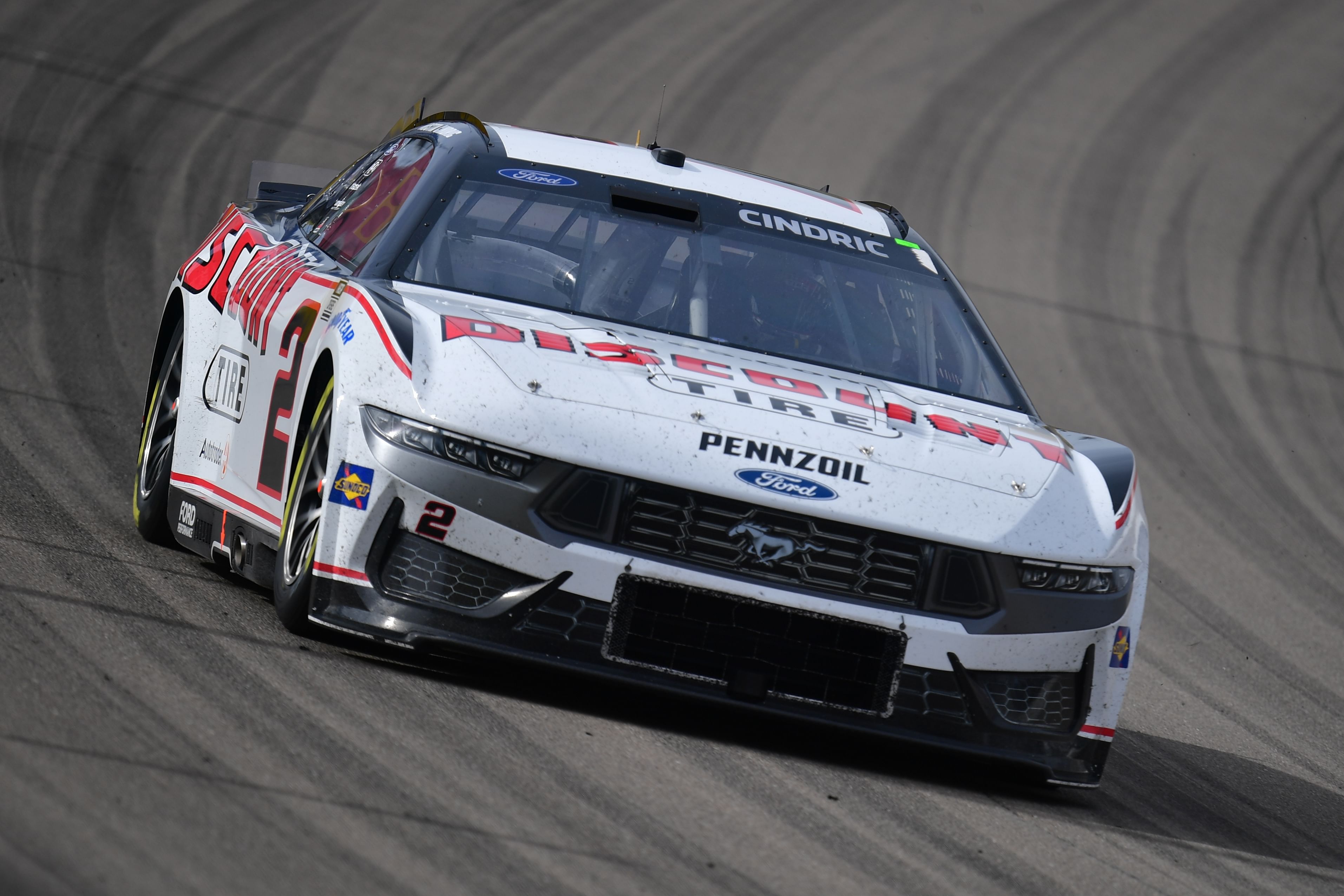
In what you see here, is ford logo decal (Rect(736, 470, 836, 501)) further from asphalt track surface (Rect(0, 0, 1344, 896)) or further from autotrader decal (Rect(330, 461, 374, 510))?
autotrader decal (Rect(330, 461, 374, 510))

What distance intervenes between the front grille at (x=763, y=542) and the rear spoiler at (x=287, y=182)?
300 centimetres

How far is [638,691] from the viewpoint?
477 centimetres

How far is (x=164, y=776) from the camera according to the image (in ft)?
12.2

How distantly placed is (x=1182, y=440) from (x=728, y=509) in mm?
7831

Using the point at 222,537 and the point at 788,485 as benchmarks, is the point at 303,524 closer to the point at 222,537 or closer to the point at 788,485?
the point at 222,537

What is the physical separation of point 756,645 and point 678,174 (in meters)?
2.07

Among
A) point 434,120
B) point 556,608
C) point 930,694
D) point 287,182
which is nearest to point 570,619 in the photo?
point 556,608

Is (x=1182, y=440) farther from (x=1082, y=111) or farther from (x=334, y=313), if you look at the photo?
(x=1082, y=111)

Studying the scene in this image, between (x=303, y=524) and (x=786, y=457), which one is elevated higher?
(x=786, y=457)

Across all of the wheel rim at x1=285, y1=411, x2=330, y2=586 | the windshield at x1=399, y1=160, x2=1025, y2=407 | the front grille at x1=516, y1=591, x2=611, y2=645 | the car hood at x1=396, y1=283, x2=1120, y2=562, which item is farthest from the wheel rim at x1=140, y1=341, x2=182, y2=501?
the front grille at x1=516, y1=591, x2=611, y2=645

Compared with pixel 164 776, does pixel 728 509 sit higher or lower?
higher

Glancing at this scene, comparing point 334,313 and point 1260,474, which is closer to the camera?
point 334,313

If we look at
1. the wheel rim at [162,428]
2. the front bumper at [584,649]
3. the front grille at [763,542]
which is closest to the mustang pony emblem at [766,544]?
the front grille at [763,542]

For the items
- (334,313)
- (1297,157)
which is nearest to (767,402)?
(334,313)
